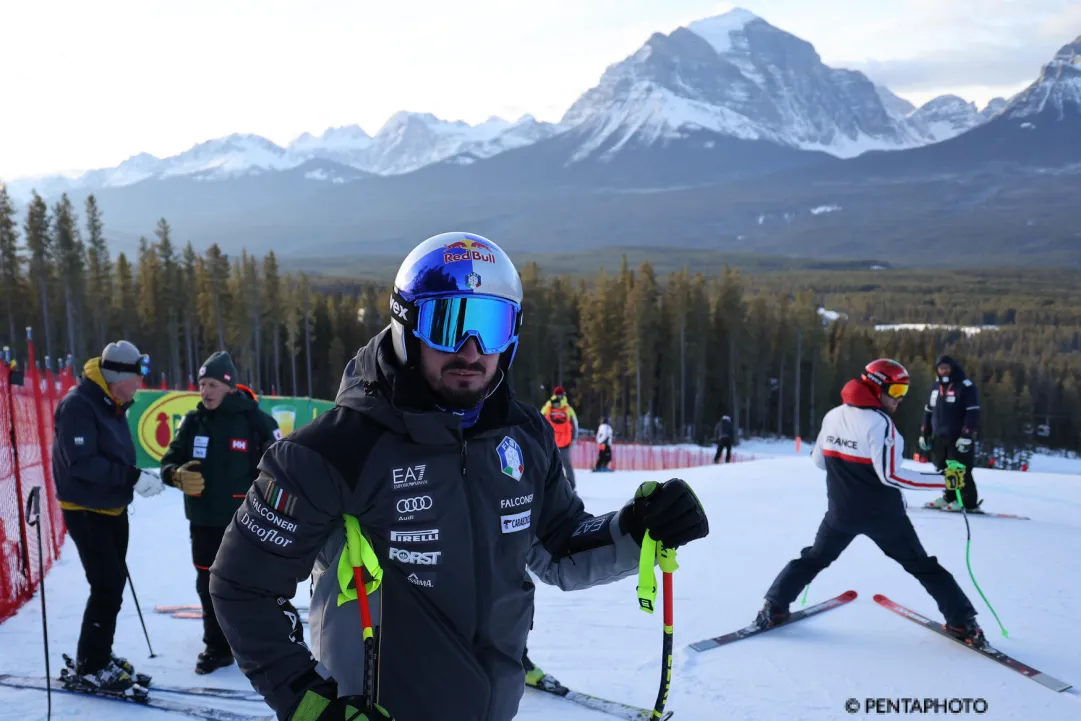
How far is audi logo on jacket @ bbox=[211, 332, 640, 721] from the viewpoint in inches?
71.8

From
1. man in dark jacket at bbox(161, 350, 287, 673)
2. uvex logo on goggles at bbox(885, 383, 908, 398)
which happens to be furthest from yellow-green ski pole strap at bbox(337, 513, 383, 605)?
uvex logo on goggles at bbox(885, 383, 908, 398)

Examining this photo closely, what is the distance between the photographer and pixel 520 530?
2135 mm

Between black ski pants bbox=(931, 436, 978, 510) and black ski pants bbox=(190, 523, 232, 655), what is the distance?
805 cm

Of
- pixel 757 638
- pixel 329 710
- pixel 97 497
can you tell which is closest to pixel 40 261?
pixel 97 497

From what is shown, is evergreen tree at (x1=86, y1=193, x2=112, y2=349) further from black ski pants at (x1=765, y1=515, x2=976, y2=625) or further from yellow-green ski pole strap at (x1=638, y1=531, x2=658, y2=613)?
yellow-green ski pole strap at (x1=638, y1=531, x2=658, y2=613)

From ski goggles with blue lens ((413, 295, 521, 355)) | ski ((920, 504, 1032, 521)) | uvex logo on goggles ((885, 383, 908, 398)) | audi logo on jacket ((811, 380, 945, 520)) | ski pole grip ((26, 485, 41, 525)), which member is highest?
ski goggles with blue lens ((413, 295, 521, 355))

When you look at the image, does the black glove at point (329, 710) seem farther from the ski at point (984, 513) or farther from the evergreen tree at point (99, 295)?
the evergreen tree at point (99, 295)

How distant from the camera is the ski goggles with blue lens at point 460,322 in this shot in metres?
2.01

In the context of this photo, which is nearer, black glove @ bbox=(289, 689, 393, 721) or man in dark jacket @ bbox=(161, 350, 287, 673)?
black glove @ bbox=(289, 689, 393, 721)

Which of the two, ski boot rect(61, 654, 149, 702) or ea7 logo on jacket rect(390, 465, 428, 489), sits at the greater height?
ea7 logo on jacket rect(390, 465, 428, 489)

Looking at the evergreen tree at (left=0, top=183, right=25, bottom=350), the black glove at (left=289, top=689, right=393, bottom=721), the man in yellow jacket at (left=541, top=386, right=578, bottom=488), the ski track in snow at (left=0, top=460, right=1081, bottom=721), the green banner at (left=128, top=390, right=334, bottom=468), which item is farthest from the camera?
the evergreen tree at (left=0, top=183, right=25, bottom=350)

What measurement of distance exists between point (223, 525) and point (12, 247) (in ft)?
181

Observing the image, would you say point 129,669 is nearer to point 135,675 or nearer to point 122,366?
point 135,675

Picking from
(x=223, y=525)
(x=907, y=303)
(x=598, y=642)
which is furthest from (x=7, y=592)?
(x=907, y=303)
